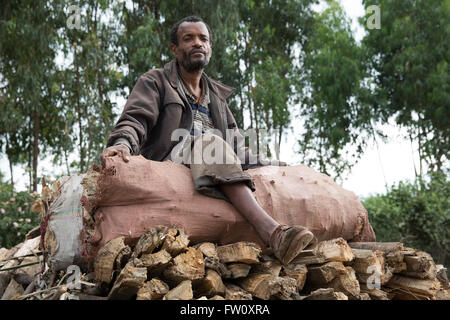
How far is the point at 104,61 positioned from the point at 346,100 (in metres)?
5.75

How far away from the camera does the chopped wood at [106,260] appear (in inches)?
74.0

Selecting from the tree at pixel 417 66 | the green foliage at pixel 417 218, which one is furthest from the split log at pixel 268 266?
the tree at pixel 417 66

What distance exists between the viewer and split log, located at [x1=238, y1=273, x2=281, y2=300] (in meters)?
1.91

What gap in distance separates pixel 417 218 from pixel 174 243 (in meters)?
5.65

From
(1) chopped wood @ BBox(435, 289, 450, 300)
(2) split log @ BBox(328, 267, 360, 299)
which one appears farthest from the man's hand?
(1) chopped wood @ BBox(435, 289, 450, 300)

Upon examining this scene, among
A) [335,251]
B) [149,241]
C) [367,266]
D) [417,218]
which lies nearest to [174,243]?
[149,241]

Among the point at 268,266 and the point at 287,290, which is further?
the point at 268,266

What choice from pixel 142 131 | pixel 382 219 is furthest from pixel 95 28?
pixel 142 131

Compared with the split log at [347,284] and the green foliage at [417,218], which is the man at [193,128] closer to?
the split log at [347,284]

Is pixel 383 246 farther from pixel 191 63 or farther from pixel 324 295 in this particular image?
pixel 191 63

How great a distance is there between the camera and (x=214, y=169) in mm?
2271

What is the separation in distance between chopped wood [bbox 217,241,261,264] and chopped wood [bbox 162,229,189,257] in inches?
7.9

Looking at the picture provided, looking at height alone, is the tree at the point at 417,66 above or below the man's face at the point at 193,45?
above
